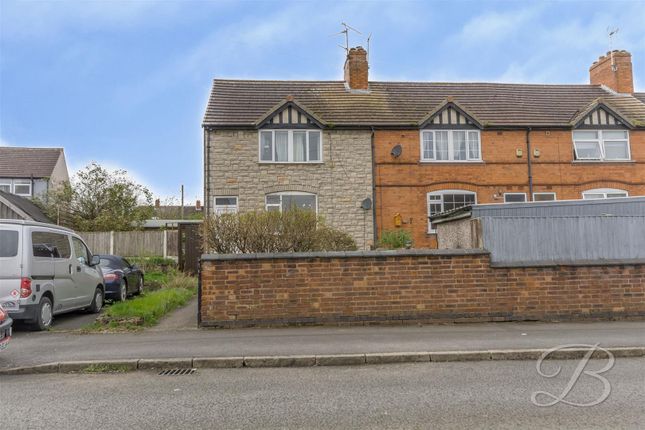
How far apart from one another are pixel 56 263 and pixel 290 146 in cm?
1039

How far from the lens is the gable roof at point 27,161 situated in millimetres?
29594

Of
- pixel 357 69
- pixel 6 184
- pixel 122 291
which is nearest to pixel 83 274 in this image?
pixel 122 291

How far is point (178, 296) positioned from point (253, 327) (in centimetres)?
412

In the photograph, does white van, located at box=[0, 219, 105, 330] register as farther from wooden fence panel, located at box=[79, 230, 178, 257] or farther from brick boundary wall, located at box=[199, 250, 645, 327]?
wooden fence panel, located at box=[79, 230, 178, 257]

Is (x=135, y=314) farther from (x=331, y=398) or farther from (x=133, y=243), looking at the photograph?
(x=133, y=243)

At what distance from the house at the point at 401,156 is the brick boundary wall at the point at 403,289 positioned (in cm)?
885

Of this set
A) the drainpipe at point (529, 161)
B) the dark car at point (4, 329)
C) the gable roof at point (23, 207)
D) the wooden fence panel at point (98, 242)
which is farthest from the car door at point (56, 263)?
the drainpipe at point (529, 161)

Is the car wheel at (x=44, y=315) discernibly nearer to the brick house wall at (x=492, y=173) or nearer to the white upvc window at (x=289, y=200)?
the white upvc window at (x=289, y=200)

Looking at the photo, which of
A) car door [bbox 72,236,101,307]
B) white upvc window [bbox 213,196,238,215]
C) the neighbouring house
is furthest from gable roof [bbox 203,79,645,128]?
the neighbouring house

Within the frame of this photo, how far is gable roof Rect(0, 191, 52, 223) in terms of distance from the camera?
74.0ft

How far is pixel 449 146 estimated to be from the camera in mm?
18984

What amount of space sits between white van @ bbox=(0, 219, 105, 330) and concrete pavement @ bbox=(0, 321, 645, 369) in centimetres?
53

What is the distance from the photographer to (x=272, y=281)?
8922 mm

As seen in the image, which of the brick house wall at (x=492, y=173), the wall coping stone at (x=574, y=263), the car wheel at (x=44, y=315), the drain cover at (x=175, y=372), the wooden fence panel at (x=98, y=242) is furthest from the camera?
the wooden fence panel at (x=98, y=242)
